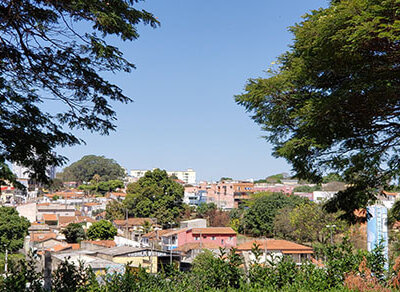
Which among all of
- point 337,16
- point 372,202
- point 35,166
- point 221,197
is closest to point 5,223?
point 35,166

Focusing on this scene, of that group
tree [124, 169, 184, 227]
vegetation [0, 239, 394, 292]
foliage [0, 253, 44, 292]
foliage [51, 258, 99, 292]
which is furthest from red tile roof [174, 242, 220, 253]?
foliage [0, 253, 44, 292]

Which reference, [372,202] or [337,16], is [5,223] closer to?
[372,202]

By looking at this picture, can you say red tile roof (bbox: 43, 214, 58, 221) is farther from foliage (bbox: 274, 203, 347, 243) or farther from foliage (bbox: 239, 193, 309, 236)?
foliage (bbox: 274, 203, 347, 243)

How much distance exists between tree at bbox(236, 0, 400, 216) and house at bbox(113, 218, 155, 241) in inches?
1057

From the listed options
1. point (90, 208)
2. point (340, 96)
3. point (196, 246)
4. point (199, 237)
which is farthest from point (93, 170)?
point (340, 96)

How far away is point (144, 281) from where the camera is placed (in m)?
4.09

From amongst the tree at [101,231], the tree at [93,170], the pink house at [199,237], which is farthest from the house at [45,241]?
the tree at [93,170]

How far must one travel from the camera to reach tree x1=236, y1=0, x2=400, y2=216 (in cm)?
461

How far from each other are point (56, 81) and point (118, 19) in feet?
4.78

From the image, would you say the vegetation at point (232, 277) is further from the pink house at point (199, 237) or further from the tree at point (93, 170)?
the tree at point (93, 170)

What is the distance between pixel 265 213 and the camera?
32.1 metres

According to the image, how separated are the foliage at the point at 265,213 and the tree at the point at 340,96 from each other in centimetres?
2485

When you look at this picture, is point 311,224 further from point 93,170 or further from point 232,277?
point 93,170

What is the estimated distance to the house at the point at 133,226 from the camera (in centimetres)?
3283
